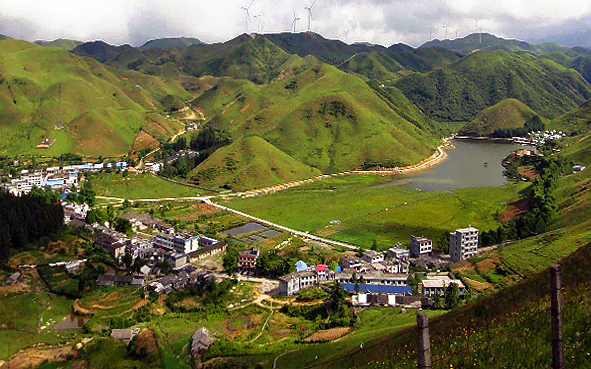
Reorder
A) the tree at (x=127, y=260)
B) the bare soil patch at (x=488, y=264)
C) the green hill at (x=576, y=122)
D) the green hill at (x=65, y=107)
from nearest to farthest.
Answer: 1. the bare soil patch at (x=488, y=264)
2. the tree at (x=127, y=260)
3. the green hill at (x=65, y=107)
4. the green hill at (x=576, y=122)

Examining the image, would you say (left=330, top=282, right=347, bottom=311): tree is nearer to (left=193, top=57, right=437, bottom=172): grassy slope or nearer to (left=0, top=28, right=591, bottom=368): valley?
(left=0, top=28, right=591, bottom=368): valley

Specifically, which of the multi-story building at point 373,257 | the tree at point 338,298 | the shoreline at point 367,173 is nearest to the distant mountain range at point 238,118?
the shoreline at point 367,173

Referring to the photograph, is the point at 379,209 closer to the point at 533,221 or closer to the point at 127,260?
the point at 533,221

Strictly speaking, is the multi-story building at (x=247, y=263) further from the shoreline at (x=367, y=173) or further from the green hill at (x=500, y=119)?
the green hill at (x=500, y=119)

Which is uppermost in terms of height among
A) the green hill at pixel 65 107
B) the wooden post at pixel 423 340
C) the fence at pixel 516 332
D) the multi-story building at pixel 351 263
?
the green hill at pixel 65 107

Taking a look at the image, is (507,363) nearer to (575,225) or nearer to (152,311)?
(152,311)

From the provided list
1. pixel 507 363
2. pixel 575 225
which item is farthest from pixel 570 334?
pixel 575 225

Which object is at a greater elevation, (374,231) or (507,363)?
(507,363)
